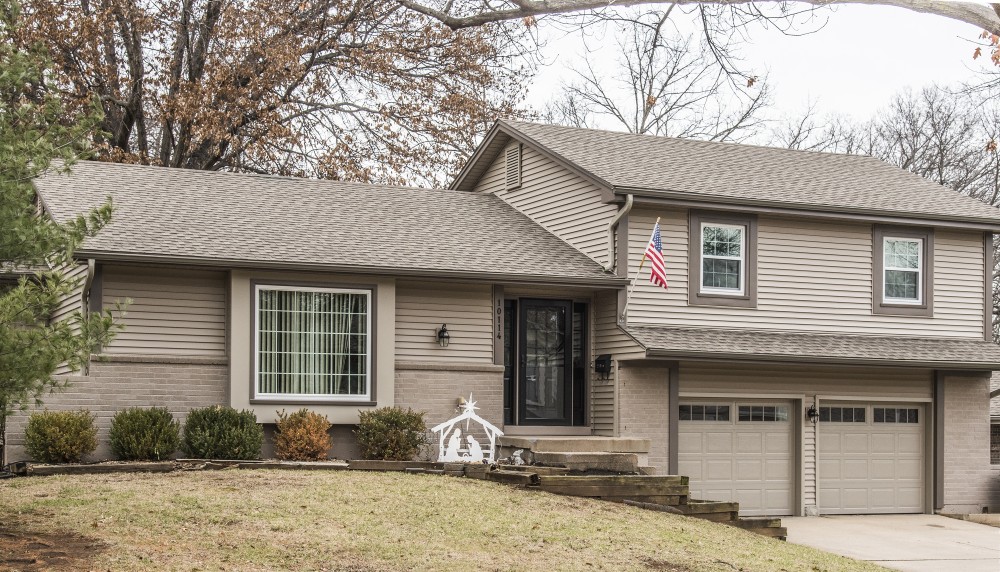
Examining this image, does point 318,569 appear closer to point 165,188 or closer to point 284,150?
point 165,188

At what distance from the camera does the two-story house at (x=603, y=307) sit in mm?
17203

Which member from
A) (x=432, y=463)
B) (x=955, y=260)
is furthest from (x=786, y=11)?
(x=955, y=260)

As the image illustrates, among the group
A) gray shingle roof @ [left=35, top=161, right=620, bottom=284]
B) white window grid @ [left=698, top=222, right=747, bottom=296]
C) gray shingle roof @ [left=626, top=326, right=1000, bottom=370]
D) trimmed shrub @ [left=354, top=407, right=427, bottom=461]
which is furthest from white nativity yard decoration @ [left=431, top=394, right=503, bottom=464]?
white window grid @ [left=698, top=222, right=747, bottom=296]

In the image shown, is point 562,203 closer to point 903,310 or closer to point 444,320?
point 444,320

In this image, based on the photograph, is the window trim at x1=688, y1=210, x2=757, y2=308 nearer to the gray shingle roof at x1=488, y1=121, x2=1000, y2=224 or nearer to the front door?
the gray shingle roof at x1=488, y1=121, x2=1000, y2=224

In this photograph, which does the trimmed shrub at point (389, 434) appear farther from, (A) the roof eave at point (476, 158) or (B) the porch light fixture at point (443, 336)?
(A) the roof eave at point (476, 158)

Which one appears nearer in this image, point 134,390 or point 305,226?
point 134,390

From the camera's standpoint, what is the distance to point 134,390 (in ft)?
→ 54.2

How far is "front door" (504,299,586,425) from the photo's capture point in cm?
1927

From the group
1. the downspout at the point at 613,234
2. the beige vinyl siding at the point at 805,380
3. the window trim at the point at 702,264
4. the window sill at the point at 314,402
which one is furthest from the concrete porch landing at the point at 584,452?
the window trim at the point at 702,264

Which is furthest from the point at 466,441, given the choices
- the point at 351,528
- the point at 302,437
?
the point at 351,528

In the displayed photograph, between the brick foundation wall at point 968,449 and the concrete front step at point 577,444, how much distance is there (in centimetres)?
663

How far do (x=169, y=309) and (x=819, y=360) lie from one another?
10.1 metres

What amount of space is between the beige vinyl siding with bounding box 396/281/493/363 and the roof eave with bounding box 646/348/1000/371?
2.65m
